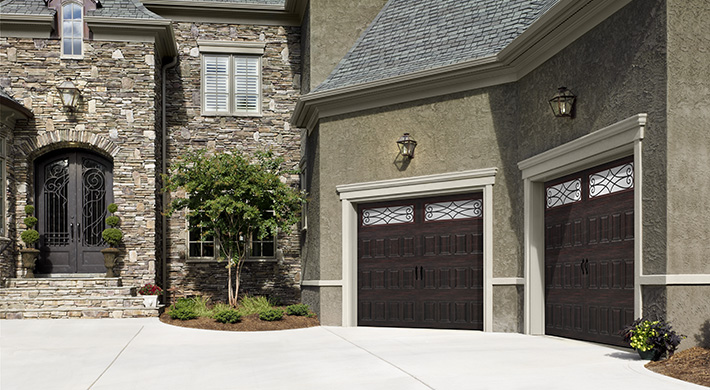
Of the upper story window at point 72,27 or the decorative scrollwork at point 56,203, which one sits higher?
the upper story window at point 72,27

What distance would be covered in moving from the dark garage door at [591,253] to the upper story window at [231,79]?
9.36m

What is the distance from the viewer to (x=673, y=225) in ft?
27.1

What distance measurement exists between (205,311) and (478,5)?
803cm

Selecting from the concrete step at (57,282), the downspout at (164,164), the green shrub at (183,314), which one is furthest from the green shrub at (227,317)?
the downspout at (164,164)

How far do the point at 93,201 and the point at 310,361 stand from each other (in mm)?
10088

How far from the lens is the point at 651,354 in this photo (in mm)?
8133

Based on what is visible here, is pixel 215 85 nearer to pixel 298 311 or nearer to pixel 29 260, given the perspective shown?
pixel 29 260

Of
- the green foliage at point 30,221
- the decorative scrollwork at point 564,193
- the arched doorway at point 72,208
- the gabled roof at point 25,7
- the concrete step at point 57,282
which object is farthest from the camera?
the arched doorway at point 72,208

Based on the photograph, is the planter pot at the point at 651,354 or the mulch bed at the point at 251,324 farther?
the mulch bed at the point at 251,324

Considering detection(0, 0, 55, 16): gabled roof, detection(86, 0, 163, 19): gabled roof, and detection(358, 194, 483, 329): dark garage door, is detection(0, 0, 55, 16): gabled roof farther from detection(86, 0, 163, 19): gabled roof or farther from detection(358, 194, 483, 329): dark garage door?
detection(358, 194, 483, 329): dark garage door

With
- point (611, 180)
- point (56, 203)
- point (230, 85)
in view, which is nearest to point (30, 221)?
point (56, 203)

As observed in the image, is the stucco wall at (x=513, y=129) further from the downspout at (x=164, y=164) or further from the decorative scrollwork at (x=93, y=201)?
the decorative scrollwork at (x=93, y=201)

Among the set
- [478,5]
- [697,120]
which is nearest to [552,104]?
[697,120]

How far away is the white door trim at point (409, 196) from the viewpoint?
12.3 m
